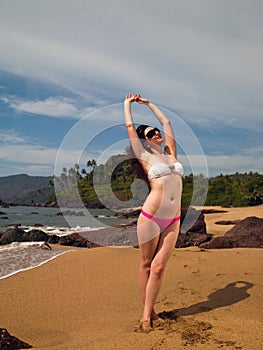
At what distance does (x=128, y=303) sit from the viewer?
4.68 m

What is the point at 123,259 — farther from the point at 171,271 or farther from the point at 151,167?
the point at 151,167

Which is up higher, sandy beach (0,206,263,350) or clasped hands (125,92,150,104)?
clasped hands (125,92,150,104)

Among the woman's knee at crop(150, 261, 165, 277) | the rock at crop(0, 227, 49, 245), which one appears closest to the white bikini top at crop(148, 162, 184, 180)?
the woman's knee at crop(150, 261, 165, 277)

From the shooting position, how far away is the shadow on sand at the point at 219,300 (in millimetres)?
3975

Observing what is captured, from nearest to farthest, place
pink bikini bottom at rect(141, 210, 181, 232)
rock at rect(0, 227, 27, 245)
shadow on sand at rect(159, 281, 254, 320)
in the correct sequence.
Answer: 1. pink bikini bottom at rect(141, 210, 181, 232)
2. shadow on sand at rect(159, 281, 254, 320)
3. rock at rect(0, 227, 27, 245)

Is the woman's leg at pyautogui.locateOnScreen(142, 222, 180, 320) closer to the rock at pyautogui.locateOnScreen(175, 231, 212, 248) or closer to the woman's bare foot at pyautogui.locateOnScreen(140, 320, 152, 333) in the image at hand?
the woman's bare foot at pyautogui.locateOnScreen(140, 320, 152, 333)

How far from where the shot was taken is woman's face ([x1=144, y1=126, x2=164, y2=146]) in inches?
151

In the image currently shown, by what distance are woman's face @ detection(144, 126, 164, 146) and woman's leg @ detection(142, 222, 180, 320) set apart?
0.89 metres

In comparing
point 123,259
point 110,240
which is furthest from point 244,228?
point 123,259

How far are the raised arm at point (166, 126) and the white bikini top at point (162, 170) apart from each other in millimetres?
293

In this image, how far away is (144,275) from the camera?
3.83 metres

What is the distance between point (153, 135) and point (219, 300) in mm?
2203

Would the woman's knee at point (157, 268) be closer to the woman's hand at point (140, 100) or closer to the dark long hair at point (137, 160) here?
the dark long hair at point (137, 160)

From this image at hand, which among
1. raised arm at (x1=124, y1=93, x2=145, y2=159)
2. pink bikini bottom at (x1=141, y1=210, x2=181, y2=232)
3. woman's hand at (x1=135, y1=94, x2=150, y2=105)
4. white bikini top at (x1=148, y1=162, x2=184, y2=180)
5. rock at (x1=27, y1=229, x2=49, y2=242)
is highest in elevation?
woman's hand at (x1=135, y1=94, x2=150, y2=105)
